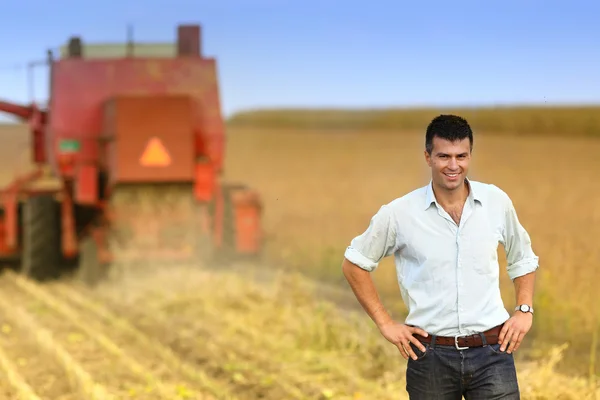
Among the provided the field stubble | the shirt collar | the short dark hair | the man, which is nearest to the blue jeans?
the man

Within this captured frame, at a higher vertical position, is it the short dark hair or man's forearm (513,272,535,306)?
the short dark hair

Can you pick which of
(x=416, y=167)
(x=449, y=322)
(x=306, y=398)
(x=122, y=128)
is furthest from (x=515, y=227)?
(x=416, y=167)

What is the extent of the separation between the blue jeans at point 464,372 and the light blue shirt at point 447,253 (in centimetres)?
7

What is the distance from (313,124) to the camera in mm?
52562

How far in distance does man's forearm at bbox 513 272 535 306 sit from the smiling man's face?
43 cm

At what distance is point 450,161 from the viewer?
11.0ft

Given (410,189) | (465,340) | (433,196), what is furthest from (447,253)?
(410,189)

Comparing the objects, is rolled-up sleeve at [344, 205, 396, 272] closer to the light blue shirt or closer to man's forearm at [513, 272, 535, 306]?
the light blue shirt

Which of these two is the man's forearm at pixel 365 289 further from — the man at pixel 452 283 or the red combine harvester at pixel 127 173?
the red combine harvester at pixel 127 173

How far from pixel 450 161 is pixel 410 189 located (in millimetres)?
14775

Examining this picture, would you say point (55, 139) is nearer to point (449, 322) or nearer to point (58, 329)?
point (58, 329)

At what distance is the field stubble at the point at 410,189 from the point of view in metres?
7.77

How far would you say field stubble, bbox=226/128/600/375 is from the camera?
7770 millimetres

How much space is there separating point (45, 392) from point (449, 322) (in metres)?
3.77
